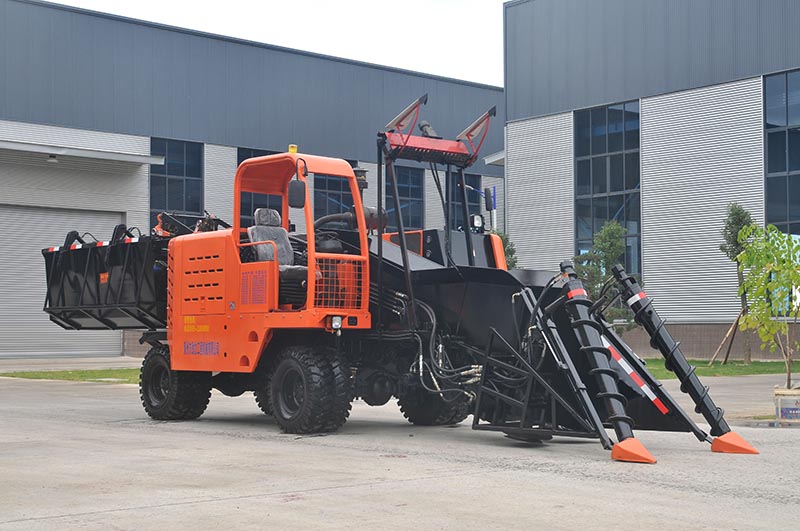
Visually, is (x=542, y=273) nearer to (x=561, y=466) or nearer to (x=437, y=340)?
(x=437, y=340)

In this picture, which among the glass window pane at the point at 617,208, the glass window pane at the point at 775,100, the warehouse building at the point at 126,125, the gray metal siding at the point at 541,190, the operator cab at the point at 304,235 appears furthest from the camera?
the gray metal siding at the point at 541,190

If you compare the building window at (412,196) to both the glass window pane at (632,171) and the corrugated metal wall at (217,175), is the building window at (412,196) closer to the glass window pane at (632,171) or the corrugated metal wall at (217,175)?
the corrugated metal wall at (217,175)

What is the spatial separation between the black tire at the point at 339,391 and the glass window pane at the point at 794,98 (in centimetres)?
3044

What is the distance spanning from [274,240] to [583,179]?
111 ft

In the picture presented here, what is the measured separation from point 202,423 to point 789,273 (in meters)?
8.89

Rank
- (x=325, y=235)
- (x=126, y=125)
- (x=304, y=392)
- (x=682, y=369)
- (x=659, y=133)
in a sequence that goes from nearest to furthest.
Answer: (x=682, y=369) < (x=304, y=392) < (x=325, y=235) < (x=659, y=133) < (x=126, y=125)

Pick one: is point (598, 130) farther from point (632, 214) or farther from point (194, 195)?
point (194, 195)

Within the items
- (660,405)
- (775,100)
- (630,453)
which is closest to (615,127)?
(775,100)

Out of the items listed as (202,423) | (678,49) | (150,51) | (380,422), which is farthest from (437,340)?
(150,51)

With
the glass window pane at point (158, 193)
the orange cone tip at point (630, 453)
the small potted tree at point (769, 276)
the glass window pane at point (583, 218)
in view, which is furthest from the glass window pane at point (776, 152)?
the orange cone tip at point (630, 453)

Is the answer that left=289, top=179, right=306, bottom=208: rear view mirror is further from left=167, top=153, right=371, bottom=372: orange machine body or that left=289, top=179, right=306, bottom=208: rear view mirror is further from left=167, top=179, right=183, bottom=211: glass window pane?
left=167, top=179, right=183, bottom=211: glass window pane

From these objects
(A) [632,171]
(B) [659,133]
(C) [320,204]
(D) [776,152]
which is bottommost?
(C) [320,204]

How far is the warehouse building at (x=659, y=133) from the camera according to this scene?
131ft

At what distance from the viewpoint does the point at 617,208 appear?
4503cm
